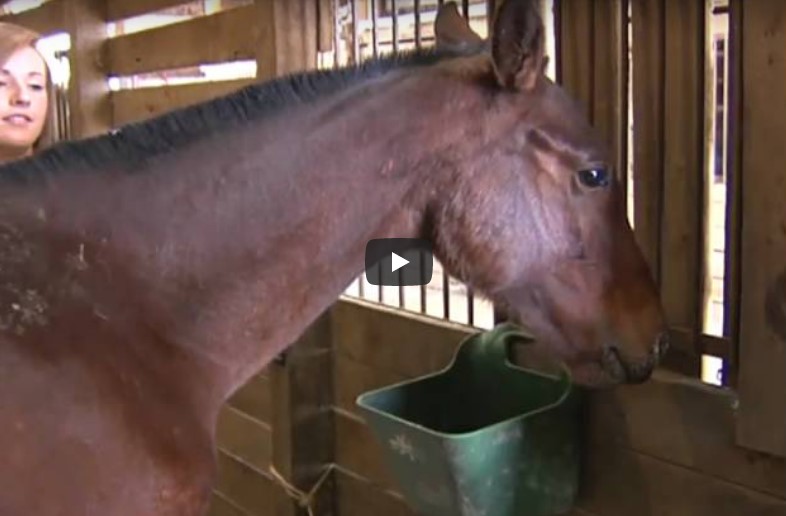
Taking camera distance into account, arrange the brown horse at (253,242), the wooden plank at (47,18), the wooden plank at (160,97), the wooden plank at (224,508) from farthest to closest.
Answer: the wooden plank at (47,18) → the wooden plank at (224,508) → the wooden plank at (160,97) → the brown horse at (253,242)

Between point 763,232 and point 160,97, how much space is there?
89.3 inches

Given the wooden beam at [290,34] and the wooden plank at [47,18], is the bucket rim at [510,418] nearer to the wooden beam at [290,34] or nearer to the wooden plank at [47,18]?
the wooden beam at [290,34]

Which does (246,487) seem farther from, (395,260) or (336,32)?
(395,260)

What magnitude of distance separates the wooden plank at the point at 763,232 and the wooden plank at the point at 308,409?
128cm

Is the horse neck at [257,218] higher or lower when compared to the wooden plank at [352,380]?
higher

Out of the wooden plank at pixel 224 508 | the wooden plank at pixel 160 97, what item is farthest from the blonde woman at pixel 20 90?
the wooden plank at pixel 224 508

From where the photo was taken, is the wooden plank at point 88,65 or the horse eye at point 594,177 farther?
the wooden plank at point 88,65

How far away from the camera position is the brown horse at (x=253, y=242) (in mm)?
1087

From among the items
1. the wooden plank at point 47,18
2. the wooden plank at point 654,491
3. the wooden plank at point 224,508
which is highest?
the wooden plank at point 47,18

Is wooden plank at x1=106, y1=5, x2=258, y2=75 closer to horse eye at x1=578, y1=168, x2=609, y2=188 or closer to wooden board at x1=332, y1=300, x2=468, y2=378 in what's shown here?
wooden board at x1=332, y1=300, x2=468, y2=378

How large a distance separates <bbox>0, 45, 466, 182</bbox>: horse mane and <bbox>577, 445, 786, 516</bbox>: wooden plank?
78 centimetres

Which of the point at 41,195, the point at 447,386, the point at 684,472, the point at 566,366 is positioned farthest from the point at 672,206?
the point at 41,195

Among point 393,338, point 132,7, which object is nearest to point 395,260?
point 393,338

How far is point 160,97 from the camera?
3.22 metres
